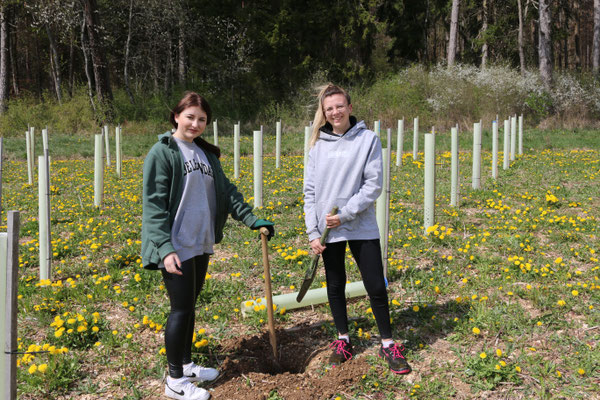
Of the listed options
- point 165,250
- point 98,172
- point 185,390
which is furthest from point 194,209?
point 98,172

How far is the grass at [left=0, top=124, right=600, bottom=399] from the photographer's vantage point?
3189 millimetres

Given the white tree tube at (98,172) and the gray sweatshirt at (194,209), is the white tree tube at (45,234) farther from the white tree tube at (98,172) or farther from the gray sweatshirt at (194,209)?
the white tree tube at (98,172)

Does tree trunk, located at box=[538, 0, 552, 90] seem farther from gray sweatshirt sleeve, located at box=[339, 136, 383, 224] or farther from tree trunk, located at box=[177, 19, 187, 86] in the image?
gray sweatshirt sleeve, located at box=[339, 136, 383, 224]

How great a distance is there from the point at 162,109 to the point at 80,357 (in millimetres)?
23857

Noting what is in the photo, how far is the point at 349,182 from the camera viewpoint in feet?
10.6

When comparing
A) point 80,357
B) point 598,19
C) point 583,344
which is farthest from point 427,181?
point 598,19

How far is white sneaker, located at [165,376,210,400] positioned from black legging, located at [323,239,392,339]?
0.99 m

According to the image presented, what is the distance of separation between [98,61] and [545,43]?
62.8 ft

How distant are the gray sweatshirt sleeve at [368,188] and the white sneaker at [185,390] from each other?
1315mm

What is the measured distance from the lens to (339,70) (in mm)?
27172

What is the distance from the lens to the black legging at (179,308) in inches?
112

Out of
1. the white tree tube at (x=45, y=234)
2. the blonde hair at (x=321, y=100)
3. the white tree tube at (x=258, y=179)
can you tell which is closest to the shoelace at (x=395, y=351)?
the blonde hair at (x=321, y=100)

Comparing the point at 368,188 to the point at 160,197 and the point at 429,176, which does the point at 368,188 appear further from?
the point at 429,176

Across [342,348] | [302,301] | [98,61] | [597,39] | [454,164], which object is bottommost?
[342,348]
